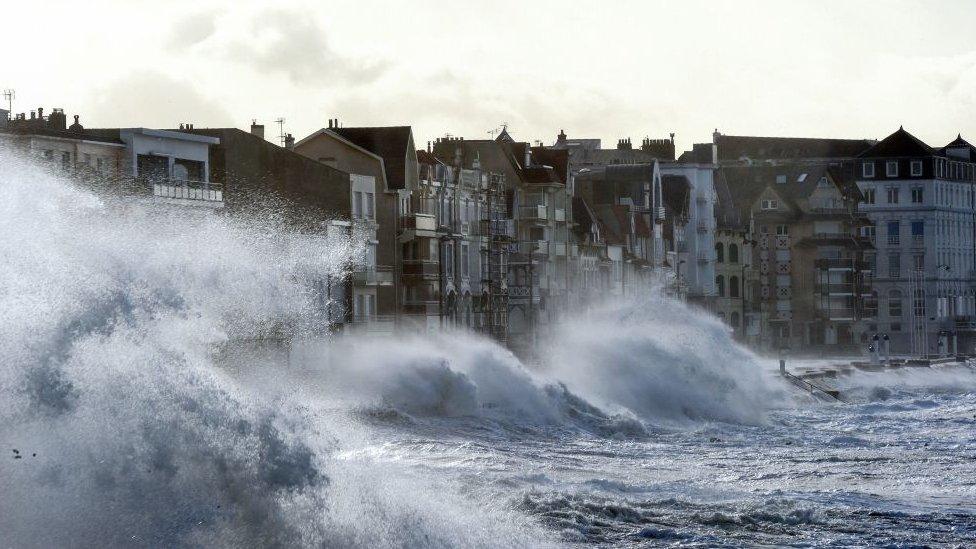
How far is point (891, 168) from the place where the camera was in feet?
492

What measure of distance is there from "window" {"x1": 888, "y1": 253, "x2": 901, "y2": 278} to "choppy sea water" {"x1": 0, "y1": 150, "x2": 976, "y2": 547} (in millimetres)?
81497

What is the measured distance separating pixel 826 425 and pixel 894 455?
559 inches

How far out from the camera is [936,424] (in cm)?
6669

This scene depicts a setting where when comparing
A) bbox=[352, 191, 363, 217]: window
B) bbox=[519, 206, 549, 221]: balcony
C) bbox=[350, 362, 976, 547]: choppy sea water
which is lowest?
bbox=[350, 362, 976, 547]: choppy sea water

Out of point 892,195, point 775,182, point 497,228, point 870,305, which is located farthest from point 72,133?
point 892,195

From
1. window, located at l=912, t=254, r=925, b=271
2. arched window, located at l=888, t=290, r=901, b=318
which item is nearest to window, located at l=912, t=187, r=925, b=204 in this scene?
window, located at l=912, t=254, r=925, b=271

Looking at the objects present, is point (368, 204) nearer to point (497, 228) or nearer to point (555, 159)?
point (497, 228)

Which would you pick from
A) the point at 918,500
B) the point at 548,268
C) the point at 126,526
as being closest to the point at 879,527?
the point at 918,500

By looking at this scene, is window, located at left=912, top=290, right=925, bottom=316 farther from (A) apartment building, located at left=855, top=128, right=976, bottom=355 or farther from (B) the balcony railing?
(B) the balcony railing

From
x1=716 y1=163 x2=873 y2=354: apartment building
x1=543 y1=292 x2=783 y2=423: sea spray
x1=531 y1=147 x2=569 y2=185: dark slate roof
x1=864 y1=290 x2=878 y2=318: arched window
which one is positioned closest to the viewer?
x1=543 y1=292 x2=783 y2=423: sea spray

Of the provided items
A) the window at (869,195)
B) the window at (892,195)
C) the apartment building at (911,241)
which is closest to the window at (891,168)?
the apartment building at (911,241)

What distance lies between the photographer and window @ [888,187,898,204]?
14988cm

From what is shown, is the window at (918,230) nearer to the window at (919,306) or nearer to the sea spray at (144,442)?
the window at (919,306)

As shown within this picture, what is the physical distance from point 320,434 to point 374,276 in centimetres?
4484
